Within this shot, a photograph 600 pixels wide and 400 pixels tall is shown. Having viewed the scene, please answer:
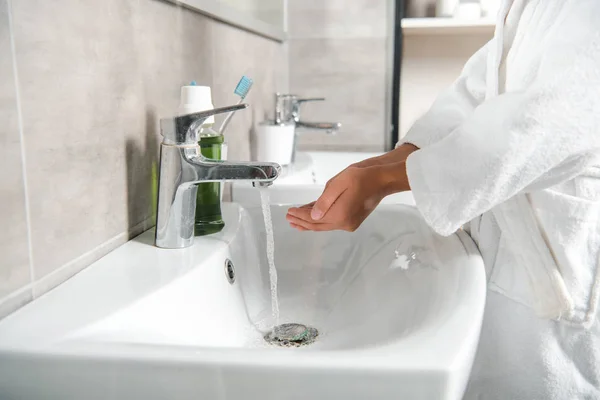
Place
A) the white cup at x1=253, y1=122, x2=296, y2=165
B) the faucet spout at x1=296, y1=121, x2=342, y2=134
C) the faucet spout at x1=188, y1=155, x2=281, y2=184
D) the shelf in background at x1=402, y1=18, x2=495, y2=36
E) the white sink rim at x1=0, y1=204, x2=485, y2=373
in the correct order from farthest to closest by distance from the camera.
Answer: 1. the shelf in background at x1=402, y1=18, x2=495, y2=36
2. the faucet spout at x1=296, y1=121, x2=342, y2=134
3. the white cup at x1=253, y1=122, x2=296, y2=165
4. the faucet spout at x1=188, y1=155, x2=281, y2=184
5. the white sink rim at x1=0, y1=204, x2=485, y2=373

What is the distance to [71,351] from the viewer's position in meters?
0.39

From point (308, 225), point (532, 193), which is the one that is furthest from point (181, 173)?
point (532, 193)

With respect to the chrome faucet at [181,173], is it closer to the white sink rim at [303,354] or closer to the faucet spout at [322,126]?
the white sink rim at [303,354]

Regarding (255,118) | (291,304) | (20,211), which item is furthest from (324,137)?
(20,211)

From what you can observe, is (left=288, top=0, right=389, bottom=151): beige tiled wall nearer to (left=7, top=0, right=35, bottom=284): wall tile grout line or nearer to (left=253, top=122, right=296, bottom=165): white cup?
(left=253, top=122, right=296, bottom=165): white cup

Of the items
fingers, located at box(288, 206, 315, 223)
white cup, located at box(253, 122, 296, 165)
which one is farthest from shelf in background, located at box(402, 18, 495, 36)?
fingers, located at box(288, 206, 315, 223)

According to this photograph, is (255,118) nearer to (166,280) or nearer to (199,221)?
(199,221)

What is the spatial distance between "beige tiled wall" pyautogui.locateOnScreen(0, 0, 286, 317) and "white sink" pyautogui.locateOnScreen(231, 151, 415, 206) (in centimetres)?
26

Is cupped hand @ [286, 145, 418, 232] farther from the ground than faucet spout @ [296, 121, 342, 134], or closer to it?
closer to it

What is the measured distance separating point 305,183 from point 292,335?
1.79 feet

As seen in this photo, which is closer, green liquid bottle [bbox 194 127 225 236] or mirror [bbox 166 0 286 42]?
green liquid bottle [bbox 194 127 225 236]

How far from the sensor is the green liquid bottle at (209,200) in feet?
2.38

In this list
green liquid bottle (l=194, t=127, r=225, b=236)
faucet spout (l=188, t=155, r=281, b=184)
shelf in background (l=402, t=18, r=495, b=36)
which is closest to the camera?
faucet spout (l=188, t=155, r=281, b=184)

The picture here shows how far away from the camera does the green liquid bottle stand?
2.38ft
